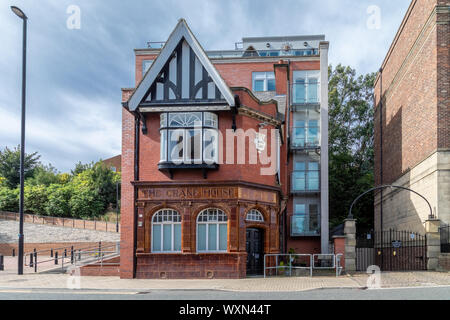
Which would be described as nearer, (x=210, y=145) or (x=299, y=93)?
(x=210, y=145)

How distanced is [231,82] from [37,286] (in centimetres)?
1999

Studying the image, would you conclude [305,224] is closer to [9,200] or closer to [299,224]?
[299,224]

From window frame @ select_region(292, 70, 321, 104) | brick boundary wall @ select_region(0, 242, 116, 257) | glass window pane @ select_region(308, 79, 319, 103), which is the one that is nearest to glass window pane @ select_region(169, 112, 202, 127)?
window frame @ select_region(292, 70, 321, 104)

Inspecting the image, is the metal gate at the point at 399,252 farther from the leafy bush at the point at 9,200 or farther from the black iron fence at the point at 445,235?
the leafy bush at the point at 9,200

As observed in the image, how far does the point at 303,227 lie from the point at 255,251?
36.5 feet

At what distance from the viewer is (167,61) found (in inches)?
774

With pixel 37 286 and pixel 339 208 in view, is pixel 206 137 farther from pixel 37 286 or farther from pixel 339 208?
pixel 339 208

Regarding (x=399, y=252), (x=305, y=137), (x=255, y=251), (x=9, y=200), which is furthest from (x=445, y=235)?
(x=9, y=200)

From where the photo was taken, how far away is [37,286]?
16.2m

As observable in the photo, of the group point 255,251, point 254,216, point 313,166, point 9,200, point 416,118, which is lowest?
point 255,251

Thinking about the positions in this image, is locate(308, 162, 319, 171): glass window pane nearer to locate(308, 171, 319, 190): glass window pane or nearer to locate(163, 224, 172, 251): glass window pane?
locate(308, 171, 319, 190): glass window pane

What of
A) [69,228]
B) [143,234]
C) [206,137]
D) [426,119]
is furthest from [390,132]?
[69,228]

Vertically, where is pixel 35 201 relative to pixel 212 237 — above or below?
above

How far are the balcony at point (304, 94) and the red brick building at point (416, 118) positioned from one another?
17.2 feet
